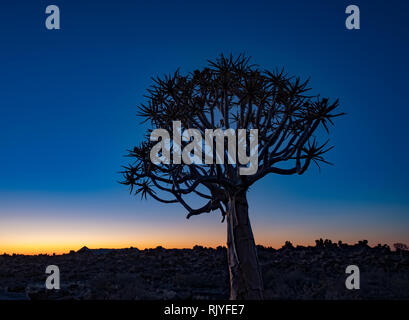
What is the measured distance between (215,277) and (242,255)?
907cm

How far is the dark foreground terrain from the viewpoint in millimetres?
13070

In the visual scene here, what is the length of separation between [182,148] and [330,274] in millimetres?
11802

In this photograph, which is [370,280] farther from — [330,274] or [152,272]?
[152,272]

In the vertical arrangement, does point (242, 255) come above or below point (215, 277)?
above

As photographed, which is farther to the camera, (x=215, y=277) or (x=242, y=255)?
(x=215, y=277)

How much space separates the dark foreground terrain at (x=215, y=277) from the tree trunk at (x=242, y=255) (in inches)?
104

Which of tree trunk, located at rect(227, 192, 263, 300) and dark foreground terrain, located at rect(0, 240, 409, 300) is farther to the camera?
dark foreground terrain, located at rect(0, 240, 409, 300)

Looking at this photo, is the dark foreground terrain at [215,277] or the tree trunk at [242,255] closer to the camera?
the tree trunk at [242,255]

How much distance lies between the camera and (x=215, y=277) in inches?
729

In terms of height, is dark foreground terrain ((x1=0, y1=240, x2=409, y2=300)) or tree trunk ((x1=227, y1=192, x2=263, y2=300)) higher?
tree trunk ((x1=227, y1=192, x2=263, y2=300))

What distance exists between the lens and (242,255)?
397 inches

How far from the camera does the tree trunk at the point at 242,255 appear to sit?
988cm

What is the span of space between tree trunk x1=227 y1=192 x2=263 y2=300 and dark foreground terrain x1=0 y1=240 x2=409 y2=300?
2.64 m
